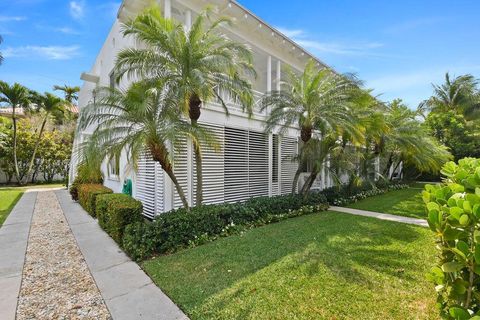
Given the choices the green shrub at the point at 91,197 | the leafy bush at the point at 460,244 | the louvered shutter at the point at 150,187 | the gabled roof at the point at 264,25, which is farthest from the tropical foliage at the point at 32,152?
the leafy bush at the point at 460,244

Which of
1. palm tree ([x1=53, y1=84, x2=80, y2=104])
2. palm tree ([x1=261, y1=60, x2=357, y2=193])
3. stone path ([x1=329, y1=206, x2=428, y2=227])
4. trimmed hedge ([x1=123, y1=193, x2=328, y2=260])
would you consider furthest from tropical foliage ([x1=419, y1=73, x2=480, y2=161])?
palm tree ([x1=53, y1=84, x2=80, y2=104])

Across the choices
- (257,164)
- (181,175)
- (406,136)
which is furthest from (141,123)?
(406,136)

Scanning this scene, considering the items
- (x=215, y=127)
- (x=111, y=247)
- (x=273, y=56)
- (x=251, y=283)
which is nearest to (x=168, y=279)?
(x=251, y=283)

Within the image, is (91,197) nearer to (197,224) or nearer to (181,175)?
(181,175)

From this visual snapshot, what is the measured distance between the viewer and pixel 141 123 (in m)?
6.95

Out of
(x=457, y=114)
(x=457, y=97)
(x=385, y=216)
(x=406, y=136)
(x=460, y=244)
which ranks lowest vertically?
(x=385, y=216)

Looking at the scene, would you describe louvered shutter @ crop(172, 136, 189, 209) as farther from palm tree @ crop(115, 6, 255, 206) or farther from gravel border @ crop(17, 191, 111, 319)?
gravel border @ crop(17, 191, 111, 319)

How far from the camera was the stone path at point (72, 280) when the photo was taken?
12.7 feet

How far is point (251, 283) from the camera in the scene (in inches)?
176

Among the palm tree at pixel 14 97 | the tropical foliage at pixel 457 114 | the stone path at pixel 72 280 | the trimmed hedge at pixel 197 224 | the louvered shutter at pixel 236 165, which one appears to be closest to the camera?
the stone path at pixel 72 280

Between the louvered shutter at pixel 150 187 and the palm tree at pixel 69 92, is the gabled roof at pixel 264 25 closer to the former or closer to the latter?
the louvered shutter at pixel 150 187

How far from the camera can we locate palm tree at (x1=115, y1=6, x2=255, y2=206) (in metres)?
6.74

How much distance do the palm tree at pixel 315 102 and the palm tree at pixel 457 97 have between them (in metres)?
22.3

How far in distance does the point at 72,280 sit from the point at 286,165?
10352mm
